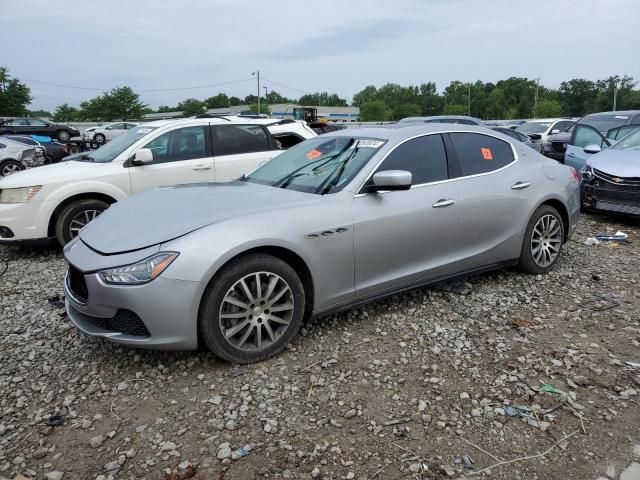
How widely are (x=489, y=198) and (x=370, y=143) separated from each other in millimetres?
1188

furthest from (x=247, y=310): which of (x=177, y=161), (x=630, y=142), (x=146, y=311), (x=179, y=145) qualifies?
(x=630, y=142)

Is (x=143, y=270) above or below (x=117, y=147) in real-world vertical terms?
below

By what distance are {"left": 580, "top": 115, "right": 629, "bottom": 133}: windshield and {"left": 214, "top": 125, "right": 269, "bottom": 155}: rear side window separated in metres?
7.35

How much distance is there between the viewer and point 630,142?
26.2 feet

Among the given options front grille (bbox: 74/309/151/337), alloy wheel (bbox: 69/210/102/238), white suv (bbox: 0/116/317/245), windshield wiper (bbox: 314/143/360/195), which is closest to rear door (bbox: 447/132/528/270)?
windshield wiper (bbox: 314/143/360/195)

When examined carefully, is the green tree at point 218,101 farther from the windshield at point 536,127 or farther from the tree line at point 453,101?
the windshield at point 536,127

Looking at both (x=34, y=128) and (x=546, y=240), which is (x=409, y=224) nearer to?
(x=546, y=240)

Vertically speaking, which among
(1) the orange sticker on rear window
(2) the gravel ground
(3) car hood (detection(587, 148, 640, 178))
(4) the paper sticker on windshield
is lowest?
(2) the gravel ground

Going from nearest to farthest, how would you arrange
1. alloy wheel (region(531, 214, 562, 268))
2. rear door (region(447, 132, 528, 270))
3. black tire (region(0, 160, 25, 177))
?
1. rear door (region(447, 132, 528, 270))
2. alloy wheel (region(531, 214, 562, 268))
3. black tire (region(0, 160, 25, 177))

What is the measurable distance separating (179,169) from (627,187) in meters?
6.12

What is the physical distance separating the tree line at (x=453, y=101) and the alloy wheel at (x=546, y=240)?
7186 cm

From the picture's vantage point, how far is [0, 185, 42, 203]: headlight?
5.89 meters

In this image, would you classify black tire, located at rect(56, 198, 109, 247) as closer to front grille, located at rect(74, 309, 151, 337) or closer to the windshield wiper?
front grille, located at rect(74, 309, 151, 337)

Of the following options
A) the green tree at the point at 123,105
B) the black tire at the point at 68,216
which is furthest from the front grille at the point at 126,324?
the green tree at the point at 123,105
